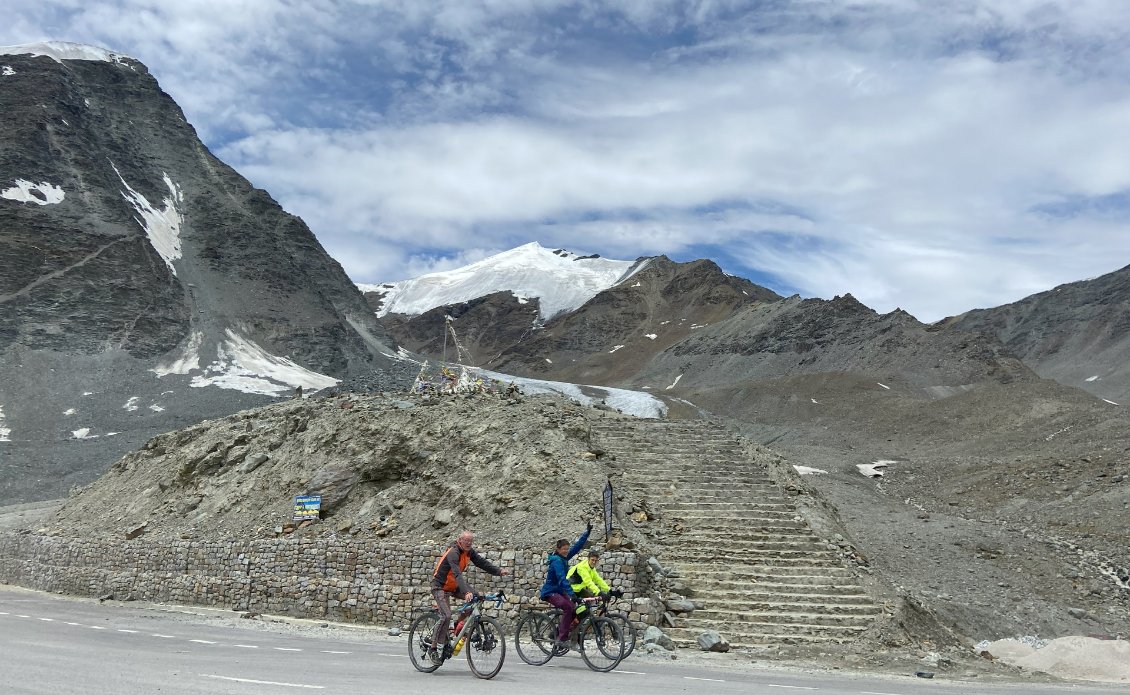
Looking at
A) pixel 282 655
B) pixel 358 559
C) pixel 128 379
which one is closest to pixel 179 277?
pixel 128 379

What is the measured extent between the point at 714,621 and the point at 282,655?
6930 millimetres

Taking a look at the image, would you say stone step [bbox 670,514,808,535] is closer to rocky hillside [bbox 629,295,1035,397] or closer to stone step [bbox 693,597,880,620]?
stone step [bbox 693,597,880,620]

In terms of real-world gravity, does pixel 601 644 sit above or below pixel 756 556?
below

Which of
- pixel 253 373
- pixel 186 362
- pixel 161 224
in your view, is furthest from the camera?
pixel 161 224

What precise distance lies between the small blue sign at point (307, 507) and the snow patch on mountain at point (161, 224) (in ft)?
246

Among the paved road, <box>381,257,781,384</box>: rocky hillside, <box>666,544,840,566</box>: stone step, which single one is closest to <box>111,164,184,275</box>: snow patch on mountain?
<box>381,257,781,384</box>: rocky hillside

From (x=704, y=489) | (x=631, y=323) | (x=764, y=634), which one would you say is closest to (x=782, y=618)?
(x=764, y=634)

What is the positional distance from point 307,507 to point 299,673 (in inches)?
420

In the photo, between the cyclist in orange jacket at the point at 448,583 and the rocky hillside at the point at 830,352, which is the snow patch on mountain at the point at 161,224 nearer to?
Answer: the rocky hillside at the point at 830,352

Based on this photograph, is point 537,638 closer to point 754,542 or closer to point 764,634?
point 764,634

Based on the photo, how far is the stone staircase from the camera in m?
14.8

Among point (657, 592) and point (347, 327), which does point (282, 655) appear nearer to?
point (657, 592)

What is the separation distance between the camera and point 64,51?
10150 cm

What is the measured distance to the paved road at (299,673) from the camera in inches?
349
